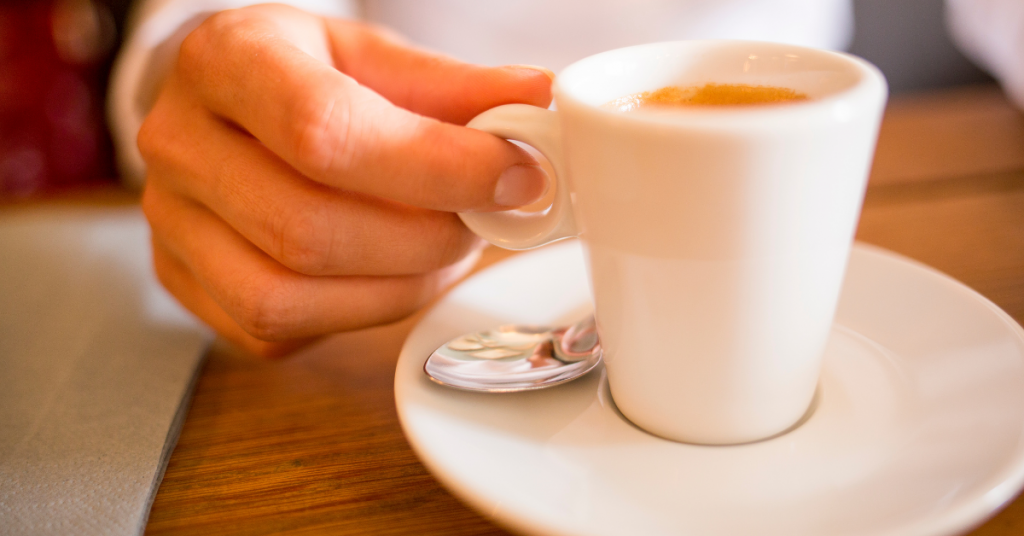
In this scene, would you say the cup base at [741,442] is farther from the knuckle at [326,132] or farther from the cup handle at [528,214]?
the knuckle at [326,132]

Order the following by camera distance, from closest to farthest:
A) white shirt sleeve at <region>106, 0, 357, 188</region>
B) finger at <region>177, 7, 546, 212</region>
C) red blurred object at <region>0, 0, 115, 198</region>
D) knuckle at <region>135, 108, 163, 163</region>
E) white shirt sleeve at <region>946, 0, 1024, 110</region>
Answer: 1. finger at <region>177, 7, 546, 212</region>
2. knuckle at <region>135, 108, 163, 163</region>
3. white shirt sleeve at <region>106, 0, 357, 188</region>
4. white shirt sleeve at <region>946, 0, 1024, 110</region>
5. red blurred object at <region>0, 0, 115, 198</region>

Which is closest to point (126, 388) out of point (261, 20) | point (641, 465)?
point (261, 20)

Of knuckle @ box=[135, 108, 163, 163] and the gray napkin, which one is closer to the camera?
the gray napkin

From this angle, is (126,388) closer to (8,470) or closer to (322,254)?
(8,470)

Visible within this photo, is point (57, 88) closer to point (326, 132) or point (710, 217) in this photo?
point (326, 132)

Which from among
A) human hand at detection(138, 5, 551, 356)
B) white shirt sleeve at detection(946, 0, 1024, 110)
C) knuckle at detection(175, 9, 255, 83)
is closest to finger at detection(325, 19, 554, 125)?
human hand at detection(138, 5, 551, 356)

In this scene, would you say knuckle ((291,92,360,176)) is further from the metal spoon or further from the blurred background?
the blurred background
